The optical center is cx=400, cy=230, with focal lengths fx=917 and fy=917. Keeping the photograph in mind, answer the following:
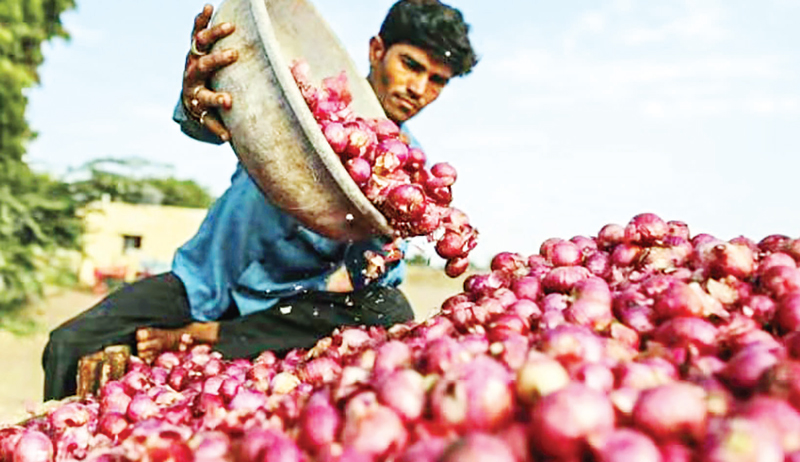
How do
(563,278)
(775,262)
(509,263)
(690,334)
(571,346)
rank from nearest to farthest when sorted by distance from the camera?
(571,346), (690,334), (775,262), (563,278), (509,263)

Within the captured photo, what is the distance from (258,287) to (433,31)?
4.33 feet

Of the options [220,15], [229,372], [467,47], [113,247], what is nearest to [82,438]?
[229,372]

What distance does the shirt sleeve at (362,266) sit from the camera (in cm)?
343

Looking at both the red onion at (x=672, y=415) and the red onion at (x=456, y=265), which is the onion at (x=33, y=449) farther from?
the red onion at (x=672, y=415)

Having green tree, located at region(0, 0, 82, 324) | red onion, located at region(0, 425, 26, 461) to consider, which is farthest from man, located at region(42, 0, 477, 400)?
green tree, located at region(0, 0, 82, 324)

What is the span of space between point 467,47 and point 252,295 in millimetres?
1464

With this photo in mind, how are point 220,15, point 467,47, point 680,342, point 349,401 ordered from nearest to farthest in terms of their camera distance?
point 349,401, point 680,342, point 220,15, point 467,47

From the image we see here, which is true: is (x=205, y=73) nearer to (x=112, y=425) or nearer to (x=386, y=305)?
(x=112, y=425)

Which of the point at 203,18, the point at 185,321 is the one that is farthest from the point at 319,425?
the point at 185,321

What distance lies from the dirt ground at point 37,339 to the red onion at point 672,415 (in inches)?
71.9

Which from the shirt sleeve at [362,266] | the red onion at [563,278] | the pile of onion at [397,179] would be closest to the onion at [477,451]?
the red onion at [563,278]

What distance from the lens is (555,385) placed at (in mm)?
1115

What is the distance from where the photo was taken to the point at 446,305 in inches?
84.5

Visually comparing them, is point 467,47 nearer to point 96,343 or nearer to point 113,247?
point 96,343
